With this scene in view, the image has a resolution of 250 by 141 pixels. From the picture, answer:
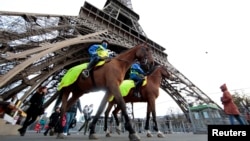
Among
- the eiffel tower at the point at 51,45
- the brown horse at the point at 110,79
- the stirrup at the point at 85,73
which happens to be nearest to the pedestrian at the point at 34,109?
the brown horse at the point at 110,79

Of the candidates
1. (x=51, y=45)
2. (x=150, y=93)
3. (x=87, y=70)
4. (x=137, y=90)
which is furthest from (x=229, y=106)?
(x=51, y=45)

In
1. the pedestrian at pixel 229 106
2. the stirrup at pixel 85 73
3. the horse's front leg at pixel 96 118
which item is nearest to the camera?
the horse's front leg at pixel 96 118

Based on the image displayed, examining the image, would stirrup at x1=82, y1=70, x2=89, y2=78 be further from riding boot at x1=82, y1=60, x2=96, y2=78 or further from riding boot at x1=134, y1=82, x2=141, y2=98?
riding boot at x1=134, y1=82, x2=141, y2=98

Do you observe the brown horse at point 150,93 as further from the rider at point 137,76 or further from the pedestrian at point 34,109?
the pedestrian at point 34,109

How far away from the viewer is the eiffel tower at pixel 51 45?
13.0 metres

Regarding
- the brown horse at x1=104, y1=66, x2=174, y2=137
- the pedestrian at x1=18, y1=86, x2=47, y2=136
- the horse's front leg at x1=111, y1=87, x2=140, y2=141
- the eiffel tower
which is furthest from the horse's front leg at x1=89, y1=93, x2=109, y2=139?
the eiffel tower

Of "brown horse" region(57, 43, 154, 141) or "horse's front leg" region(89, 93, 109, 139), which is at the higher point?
"brown horse" region(57, 43, 154, 141)

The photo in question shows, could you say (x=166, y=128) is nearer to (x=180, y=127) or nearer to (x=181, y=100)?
(x=180, y=127)

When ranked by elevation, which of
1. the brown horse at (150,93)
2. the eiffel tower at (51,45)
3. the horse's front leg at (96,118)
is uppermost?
the eiffel tower at (51,45)

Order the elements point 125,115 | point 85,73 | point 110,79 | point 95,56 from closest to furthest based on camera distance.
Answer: point 125,115 < point 110,79 < point 85,73 < point 95,56

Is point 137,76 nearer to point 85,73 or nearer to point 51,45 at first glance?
point 85,73

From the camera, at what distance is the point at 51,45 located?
45.4 feet

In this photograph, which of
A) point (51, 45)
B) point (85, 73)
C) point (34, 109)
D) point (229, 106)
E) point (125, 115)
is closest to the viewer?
point (125, 115)

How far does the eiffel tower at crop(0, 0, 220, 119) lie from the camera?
13008mm
